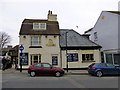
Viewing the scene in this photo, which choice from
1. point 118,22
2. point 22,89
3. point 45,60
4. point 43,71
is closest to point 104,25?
point 118,22

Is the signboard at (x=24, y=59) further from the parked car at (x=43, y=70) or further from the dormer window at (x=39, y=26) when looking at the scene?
the parked car at (x=43, y=70)

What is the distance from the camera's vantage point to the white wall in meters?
20.9

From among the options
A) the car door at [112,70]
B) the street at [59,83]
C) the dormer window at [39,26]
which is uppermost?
the dormer window at [39,26]

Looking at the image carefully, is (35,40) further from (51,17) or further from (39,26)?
(51,17)

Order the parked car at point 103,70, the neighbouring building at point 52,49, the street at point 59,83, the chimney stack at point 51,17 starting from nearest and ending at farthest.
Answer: the street at point 59,83 < the parked car at point 103,70 < the neighbouring building at point 52,49 < the chimney stack at point 51,17

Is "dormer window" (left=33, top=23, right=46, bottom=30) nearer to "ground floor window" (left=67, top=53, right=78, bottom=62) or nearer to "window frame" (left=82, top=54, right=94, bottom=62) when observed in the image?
"ground floor window" (left=67, top=53, right=78, bottom=62)

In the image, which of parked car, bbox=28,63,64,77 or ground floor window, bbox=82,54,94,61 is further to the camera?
ground floor window, bbox=82,54,94,61

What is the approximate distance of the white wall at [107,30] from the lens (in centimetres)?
2091

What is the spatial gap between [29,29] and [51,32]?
3244 mm

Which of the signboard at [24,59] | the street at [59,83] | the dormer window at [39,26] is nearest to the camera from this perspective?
the street at [59,83]

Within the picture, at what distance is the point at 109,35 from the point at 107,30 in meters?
0.95

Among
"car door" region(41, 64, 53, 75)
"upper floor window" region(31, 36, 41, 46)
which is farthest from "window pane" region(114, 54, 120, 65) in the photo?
"upper floor window" region(31, 36, 41, 46)

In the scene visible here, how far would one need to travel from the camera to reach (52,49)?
2138cm

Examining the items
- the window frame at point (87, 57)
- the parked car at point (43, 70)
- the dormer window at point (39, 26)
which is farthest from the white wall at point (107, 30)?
the parked car at point (43, 70)
